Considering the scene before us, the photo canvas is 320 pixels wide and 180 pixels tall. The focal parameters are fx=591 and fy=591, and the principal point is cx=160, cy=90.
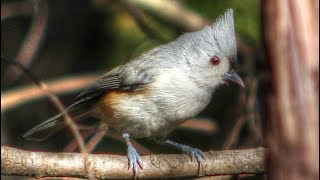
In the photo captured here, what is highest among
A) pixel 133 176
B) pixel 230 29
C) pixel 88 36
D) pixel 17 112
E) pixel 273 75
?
pixel 88 36

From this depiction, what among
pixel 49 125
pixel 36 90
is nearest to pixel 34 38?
pixel 36 90

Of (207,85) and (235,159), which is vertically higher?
(207,85)

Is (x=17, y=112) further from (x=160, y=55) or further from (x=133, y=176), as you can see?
(x=133, y=176)

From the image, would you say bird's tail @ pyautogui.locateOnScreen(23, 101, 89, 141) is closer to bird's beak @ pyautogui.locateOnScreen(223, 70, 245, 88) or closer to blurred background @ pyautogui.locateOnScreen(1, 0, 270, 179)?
Answer: blurred background @ pyautogui.locateOnScreen(1, 0, 270, 179)

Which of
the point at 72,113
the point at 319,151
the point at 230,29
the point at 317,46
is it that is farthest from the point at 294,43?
the point at 72,113

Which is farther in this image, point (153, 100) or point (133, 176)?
point (153, 100)

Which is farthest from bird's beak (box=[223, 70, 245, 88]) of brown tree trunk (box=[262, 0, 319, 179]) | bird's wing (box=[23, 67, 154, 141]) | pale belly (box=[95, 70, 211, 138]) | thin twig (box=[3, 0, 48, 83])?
brown tree trunk (box=[262, 0, 319, 179])

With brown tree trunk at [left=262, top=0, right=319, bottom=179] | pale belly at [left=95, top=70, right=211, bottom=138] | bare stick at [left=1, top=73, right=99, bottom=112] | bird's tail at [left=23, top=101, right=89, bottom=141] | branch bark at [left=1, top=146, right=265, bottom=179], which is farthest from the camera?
bare stick at [left=1, top=73, right=99, bottom=112]
